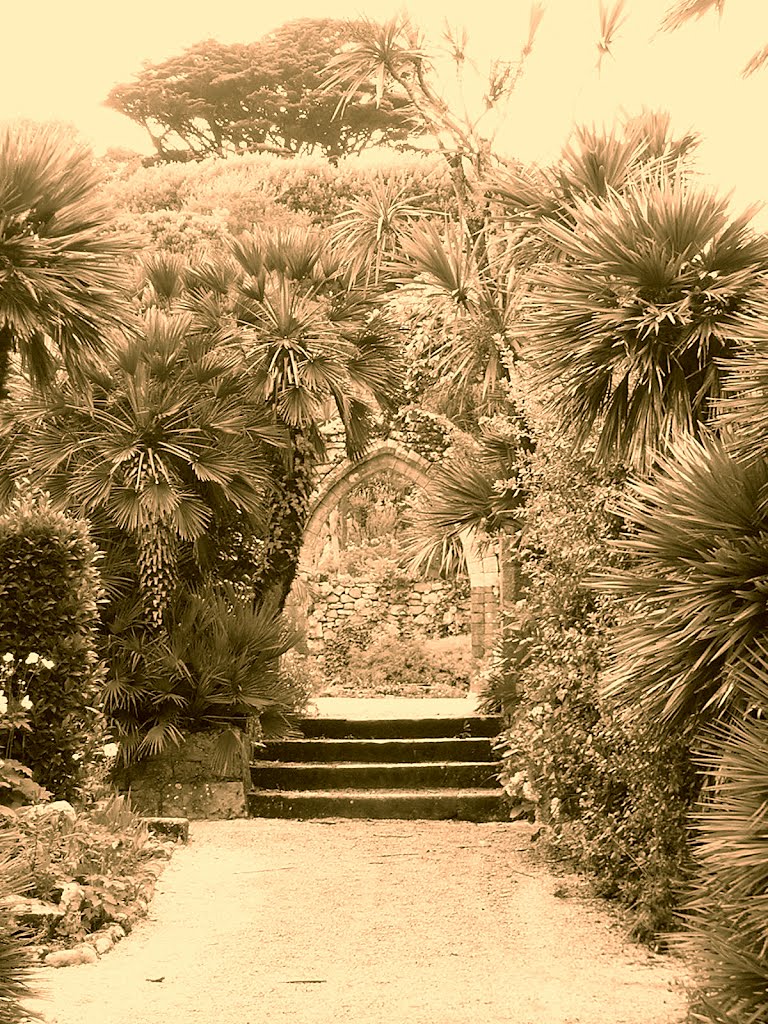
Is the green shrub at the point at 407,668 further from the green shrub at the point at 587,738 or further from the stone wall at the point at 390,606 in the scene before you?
the green shrub at the point at 587,738

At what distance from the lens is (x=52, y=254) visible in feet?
20.7

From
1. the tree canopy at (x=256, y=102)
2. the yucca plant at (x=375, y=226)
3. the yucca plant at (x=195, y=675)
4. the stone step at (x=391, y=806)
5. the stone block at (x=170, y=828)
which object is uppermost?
the tree canopy at (x=256, y=102)

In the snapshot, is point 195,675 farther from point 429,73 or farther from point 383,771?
point 429,73

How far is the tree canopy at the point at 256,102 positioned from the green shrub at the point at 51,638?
76.9 feet

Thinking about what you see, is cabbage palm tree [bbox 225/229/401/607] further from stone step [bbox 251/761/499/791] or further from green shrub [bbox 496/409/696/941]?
green shrub [bbox 496/409/696/941]

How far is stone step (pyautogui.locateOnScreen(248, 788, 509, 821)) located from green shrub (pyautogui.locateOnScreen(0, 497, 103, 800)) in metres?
2.49

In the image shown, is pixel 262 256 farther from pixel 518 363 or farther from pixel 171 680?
pixel 171 680

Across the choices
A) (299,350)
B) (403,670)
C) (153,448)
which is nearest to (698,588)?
(153,448)

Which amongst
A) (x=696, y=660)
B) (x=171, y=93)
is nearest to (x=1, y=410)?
(x=696, y=660)

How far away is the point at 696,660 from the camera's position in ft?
14.4

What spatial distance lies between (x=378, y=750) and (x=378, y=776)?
487mm

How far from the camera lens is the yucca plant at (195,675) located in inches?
384

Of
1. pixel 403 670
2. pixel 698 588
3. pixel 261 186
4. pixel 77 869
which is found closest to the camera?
pixel 698 588

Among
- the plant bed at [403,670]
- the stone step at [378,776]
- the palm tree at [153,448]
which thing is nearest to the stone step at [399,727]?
the stone step at [378,776]
